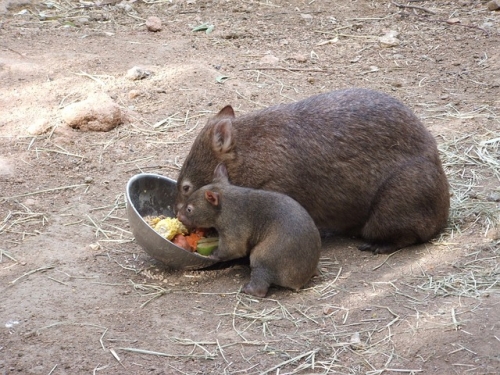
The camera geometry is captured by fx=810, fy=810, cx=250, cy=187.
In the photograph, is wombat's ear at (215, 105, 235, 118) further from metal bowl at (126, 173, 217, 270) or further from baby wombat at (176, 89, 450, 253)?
metal bowl at (126, 173, 217, 270)

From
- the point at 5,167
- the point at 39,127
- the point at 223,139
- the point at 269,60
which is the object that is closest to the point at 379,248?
the point at 223,139

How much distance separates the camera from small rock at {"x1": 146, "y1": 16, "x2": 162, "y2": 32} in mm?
9844

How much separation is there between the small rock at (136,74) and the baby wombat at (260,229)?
3.03 metres

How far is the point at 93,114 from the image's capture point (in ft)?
24.5

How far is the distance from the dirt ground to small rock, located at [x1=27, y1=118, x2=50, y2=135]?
0.01 meters

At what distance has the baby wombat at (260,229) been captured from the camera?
5246mm

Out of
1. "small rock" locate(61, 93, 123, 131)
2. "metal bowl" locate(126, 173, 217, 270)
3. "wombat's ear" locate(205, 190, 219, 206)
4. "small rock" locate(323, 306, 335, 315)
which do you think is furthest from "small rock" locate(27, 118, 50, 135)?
"small rock" locate(323, 306, 335, 315)

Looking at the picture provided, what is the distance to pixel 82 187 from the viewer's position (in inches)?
268

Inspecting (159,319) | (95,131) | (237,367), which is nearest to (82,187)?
(95,131)

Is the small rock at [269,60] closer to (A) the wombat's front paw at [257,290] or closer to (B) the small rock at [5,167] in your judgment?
(B) the small rock at [5,167]

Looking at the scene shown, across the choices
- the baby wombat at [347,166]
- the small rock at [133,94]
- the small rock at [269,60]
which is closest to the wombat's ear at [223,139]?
the baby wombat at [347,166]

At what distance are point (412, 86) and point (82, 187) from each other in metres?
3.74

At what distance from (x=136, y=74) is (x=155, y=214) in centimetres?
259

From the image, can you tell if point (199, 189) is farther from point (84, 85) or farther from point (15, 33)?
point (15, 33)
